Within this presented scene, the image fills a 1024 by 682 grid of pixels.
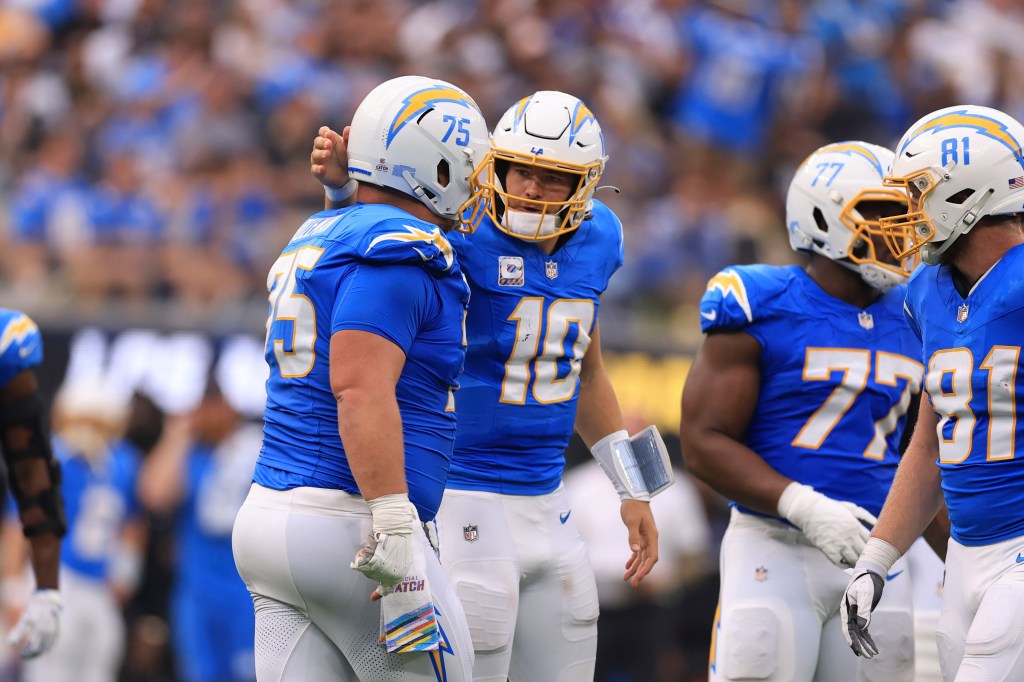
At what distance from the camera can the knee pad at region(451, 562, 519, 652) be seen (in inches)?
163

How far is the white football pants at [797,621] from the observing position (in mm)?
4273

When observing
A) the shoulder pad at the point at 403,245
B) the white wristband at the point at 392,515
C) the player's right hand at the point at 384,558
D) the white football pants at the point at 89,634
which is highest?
the shoulder pad at the point at 403,245

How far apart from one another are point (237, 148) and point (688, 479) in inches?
173

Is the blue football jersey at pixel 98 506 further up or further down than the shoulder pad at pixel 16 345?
further down

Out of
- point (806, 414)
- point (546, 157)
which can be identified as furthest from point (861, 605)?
point (546, 157)

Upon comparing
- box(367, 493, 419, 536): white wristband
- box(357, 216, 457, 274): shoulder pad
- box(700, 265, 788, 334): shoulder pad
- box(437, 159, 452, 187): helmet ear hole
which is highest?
box(437, 159, 452, 187): helmet ear hole

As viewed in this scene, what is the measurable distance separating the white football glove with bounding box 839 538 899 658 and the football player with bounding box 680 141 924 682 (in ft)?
1.36

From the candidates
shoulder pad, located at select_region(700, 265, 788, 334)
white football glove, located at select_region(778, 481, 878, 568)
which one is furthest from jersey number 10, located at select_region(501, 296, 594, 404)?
white football glove, located at select_region(778, 481, 878, 568)

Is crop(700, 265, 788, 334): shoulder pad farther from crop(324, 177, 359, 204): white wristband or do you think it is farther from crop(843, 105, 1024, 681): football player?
crop(324, 177, 359, 204): white wristband

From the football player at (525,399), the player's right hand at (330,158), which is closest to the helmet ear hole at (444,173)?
the player's right hand at (330,158)

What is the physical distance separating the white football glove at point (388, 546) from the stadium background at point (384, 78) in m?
5.43

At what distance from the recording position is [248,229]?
9.78 m

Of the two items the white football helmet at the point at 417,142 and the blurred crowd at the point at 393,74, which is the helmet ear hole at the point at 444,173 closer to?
the white football helmet at the point at 417,142

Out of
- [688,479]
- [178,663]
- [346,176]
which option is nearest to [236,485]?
[178,663]
